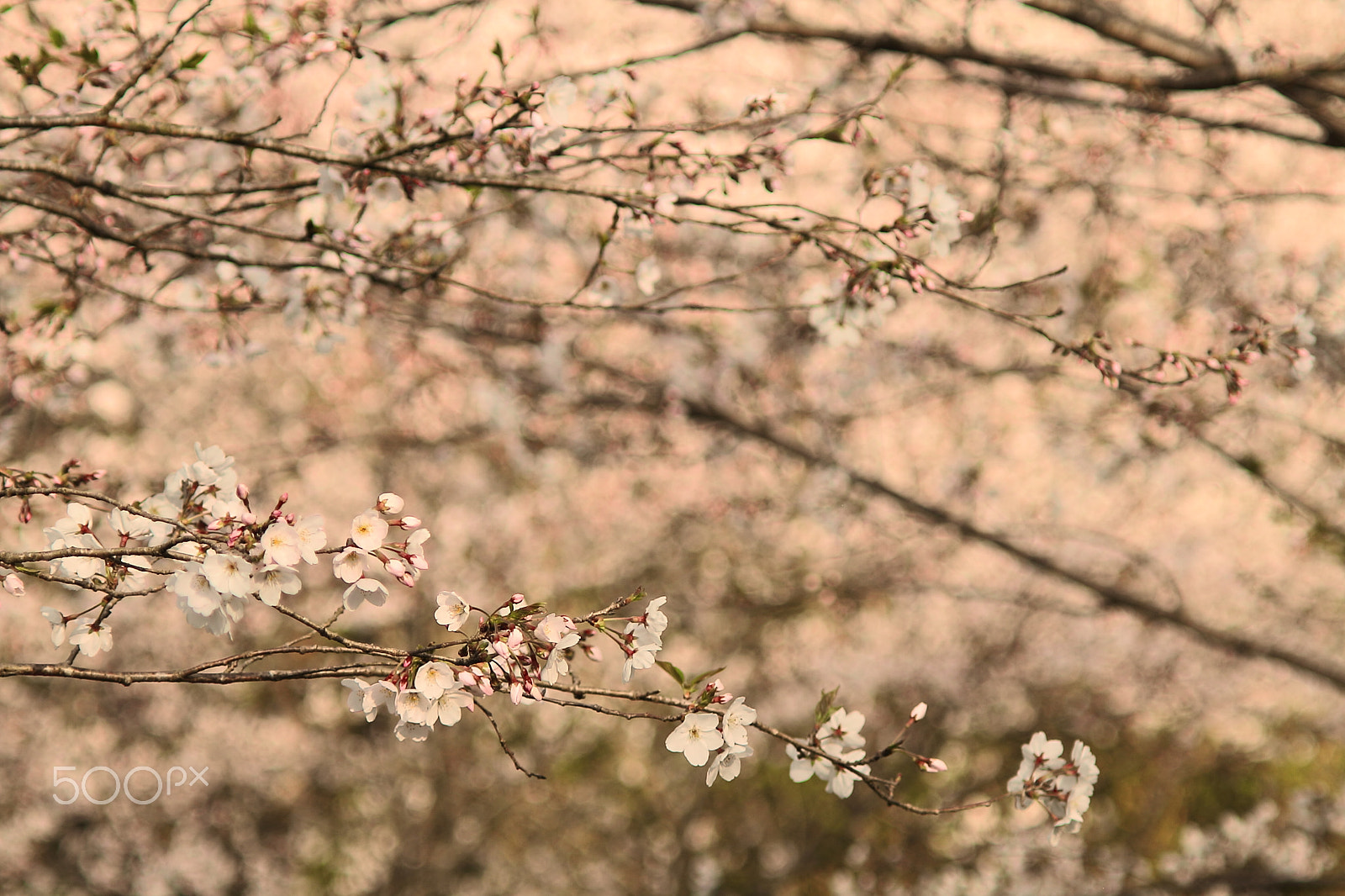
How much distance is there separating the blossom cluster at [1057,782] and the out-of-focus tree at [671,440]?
51 millimetres

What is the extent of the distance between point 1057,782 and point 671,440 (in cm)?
345

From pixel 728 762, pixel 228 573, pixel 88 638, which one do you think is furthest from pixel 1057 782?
pixel 88 638

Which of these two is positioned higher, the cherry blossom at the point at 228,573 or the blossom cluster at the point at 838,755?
the cherry blossom at the point at 228,573

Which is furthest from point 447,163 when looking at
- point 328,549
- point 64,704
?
point 64,704

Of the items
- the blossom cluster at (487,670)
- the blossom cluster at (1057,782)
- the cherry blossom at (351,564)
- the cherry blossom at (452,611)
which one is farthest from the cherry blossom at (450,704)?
the blossom cluster at (1057,782)

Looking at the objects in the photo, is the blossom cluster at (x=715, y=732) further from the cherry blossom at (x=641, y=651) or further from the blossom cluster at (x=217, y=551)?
the blossom cluster at (x=217, y=551)

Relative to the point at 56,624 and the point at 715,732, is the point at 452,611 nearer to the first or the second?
the point at 715,732

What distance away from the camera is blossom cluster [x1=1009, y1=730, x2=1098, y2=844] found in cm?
209

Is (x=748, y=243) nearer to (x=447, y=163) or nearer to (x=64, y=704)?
(x=447, y=163)

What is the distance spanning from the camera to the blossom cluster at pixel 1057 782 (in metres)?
2.09

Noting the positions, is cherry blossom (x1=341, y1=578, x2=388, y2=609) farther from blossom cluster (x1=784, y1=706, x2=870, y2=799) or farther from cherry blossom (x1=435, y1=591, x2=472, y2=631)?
blossom cluster (x1=784, y1=706, x2=870, y2=799)

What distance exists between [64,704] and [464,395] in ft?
20.0

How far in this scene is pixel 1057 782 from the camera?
7.06 ft

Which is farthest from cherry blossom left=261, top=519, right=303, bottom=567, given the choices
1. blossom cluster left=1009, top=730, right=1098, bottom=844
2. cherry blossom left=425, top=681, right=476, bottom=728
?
blossom cluster left=1009, top=730, right=1098, bottom=844
